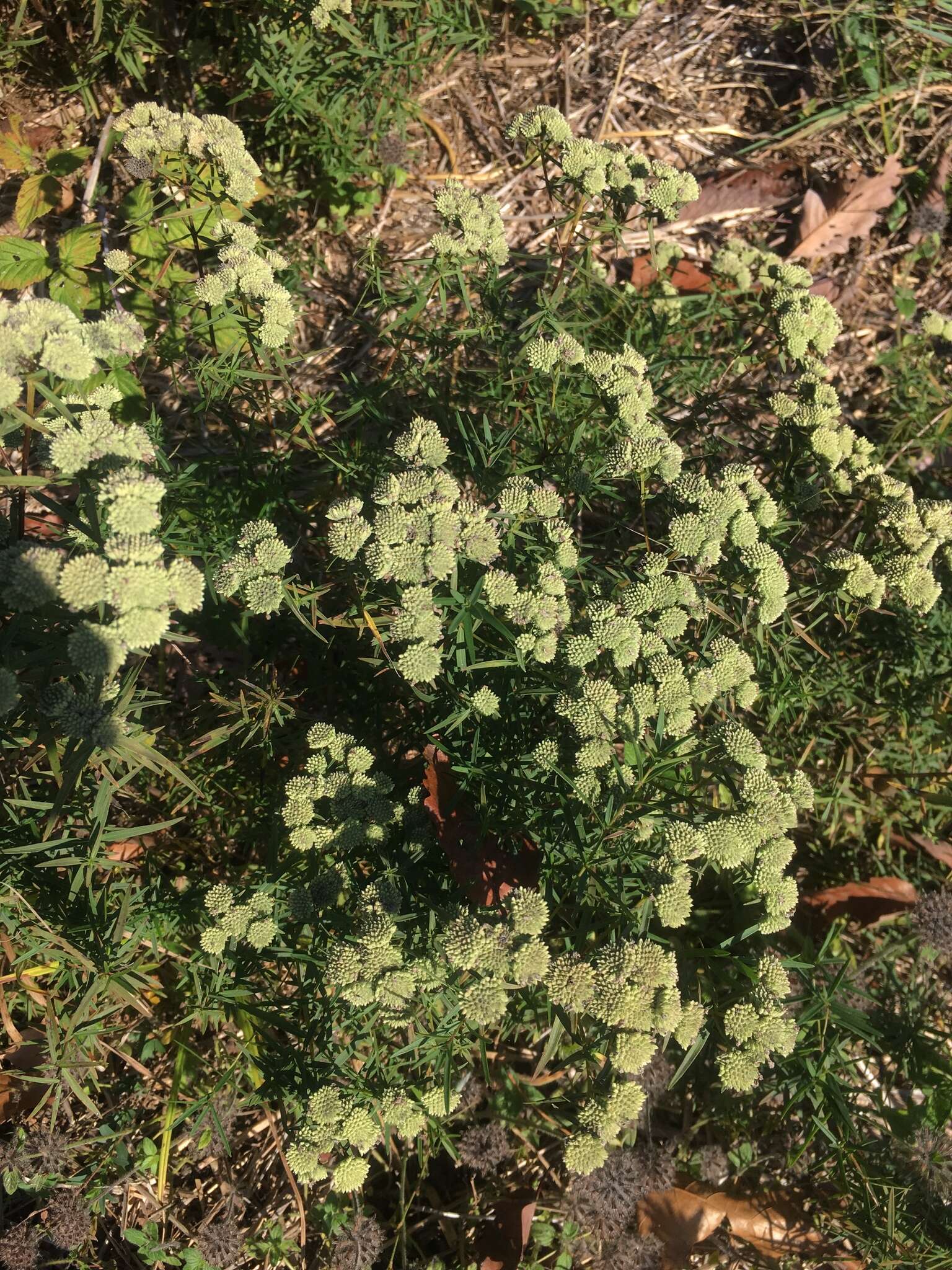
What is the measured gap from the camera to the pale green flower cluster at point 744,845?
271cm

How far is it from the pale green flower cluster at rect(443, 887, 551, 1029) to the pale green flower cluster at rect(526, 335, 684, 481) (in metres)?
1.53

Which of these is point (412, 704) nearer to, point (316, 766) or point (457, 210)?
point (316, 766)

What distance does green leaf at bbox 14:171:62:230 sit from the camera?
443 cm

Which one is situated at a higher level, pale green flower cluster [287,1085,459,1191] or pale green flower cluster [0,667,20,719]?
pale green flower cluster [0,667,20,719]

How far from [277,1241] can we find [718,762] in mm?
2727

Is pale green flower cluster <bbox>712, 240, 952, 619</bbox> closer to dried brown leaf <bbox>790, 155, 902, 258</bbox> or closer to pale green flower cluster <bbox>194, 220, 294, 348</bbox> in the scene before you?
pale green flower cluster <bbox>194, 220, 294, 348</bbox>

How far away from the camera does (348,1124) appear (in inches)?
101

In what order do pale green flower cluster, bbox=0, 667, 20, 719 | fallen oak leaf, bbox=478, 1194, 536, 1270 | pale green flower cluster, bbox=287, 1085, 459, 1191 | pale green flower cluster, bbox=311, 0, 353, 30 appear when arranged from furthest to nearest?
fallen oak leaf, bbox=478, 1194, 536, 1270 → pale green flower cluster, bbox=311, 0, 353, 30 → pale green flower cluster, bbox=287, 1085, 459, 1191 → pale green flower cluster, bbox=0, 667, 20, 719

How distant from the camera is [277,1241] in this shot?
3.66 metres

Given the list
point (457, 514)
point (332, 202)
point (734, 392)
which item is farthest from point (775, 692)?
point (332, 202)

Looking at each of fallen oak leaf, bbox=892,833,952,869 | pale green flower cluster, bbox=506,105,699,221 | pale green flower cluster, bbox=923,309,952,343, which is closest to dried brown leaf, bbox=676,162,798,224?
pale green flower cluster, bbox=923,309,952,343

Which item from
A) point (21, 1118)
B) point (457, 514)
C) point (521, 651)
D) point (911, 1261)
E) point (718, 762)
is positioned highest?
point (457, 514)

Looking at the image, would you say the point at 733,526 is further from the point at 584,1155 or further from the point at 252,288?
the point at 584,1155

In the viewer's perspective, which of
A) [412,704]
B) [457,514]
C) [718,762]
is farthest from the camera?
[412,704]
